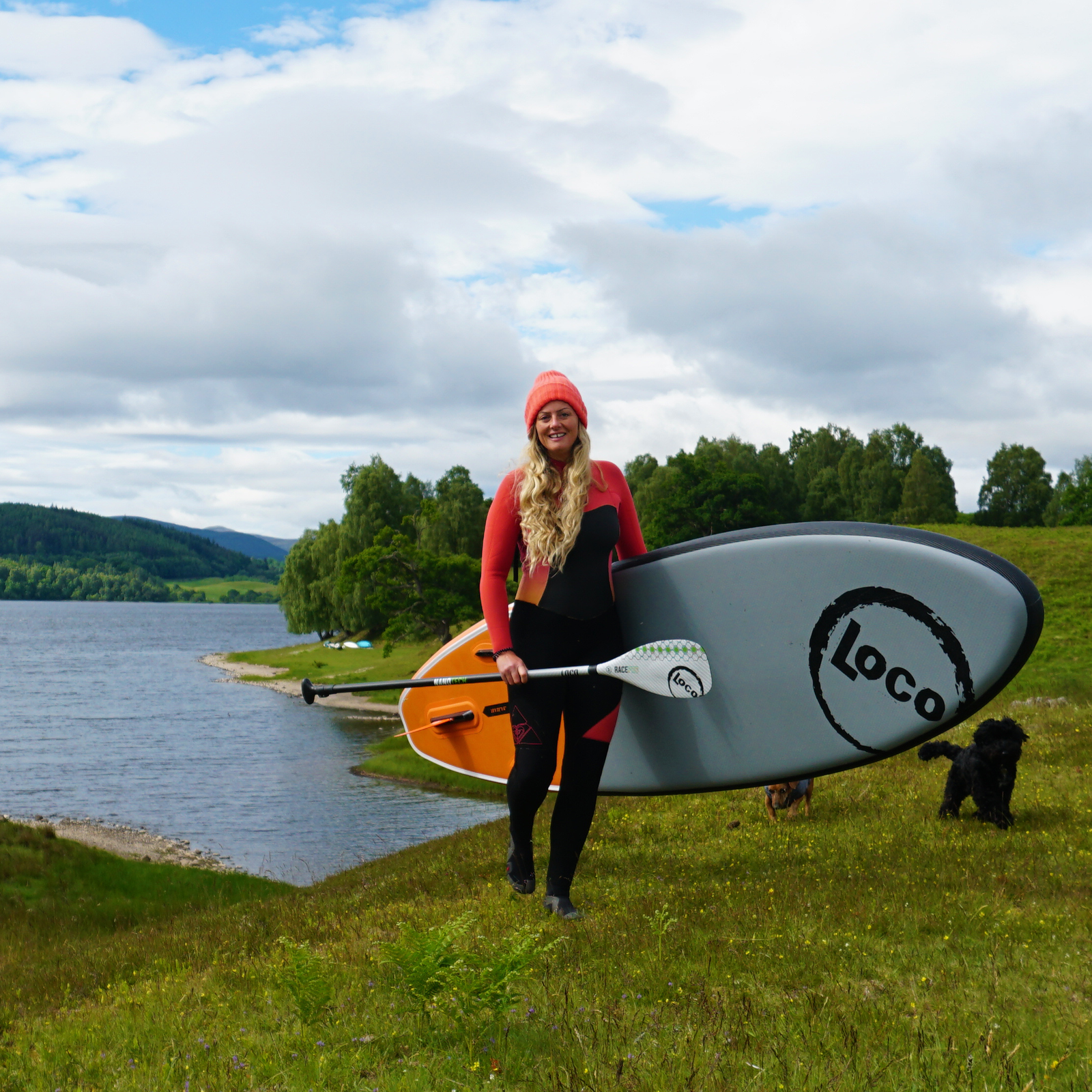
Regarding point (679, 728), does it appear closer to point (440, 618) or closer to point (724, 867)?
point (724, 867)

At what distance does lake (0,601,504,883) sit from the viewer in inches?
795

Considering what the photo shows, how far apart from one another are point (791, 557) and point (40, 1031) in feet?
14.1

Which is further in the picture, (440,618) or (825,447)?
(825,447)

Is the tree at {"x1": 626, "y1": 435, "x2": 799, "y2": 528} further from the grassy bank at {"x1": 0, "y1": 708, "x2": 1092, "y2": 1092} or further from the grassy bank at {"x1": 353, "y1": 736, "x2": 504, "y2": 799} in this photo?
the grassy bank at {"x1": 0, "y1": 708, "x2": 1092, "y2": 1092}

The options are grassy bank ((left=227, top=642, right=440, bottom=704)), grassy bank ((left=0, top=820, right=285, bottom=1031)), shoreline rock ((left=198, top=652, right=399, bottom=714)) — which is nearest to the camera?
grassy bank ((left=0, top=820, right=285, bottom=1031))

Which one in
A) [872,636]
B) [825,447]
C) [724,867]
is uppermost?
[825,447]

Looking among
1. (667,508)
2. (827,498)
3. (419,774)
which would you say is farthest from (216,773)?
(827,498)

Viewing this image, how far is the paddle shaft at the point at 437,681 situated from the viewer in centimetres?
462

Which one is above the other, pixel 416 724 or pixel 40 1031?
pixel 416 724

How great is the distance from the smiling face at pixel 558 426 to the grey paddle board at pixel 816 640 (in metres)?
0.96

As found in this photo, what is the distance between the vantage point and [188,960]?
5527 mm

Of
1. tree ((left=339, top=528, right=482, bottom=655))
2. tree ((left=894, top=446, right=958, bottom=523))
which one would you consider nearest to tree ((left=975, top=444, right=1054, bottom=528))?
tree ((left=894, top=446, right=958, bottom=523))

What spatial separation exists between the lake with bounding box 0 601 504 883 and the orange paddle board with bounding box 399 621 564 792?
204 cm

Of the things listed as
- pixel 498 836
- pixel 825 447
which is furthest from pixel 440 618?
pixel 825 447
